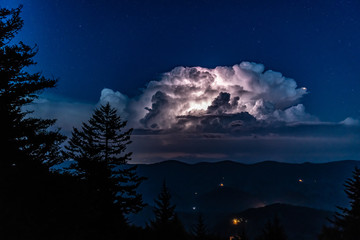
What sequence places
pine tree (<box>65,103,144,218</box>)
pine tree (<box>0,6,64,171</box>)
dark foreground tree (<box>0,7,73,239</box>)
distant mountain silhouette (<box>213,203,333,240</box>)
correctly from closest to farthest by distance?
1. dark foreground tree (<box>0,7,73,239</box>)
2. pine tree (<box>0,6,64,171</box>)
3. pine tree (<box>65,103,144,218</box>)
4. distant mountain silhouette (<box>213,203,333,240</box>)

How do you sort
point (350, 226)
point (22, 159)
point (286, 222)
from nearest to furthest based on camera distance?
point (22, 159), point (350, 226), point (286, 222)

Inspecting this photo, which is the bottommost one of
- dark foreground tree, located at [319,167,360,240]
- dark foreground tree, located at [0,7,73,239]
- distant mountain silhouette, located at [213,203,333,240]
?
distant mountain silhouette, located at [213,203,333,240]

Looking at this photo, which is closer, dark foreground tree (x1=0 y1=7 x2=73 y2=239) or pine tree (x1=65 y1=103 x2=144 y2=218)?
dark foreground tree (x1=0 y1=7 x2=73 y2=239)

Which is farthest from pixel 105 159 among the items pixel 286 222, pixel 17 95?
pixel 286 222

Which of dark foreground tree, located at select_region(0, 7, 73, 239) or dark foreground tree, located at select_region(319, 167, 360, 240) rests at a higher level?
dark foreground tree, located at select_region(0, 7, 73, 239)

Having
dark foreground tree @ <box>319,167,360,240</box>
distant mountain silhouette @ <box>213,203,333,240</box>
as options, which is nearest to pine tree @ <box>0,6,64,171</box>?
dark foreground tree @ <box>319,167,360,240</box>

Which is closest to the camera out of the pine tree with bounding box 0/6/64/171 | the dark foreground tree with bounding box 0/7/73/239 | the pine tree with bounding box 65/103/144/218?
the dark foreground tree with bounding box 0/7/73/239

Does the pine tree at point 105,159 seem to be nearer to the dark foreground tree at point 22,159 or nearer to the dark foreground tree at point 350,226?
the dark foreground tree at point 22,159

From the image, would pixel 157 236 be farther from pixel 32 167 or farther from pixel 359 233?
pixel 359 233

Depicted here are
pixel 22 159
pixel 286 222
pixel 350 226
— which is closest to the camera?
pixel 22 159

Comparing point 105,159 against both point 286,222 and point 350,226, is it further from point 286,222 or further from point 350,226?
point 286,222

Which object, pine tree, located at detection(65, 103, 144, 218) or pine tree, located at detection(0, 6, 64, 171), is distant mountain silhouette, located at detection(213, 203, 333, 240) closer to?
pine tree, located at detection(65, 103, 144, 218)
